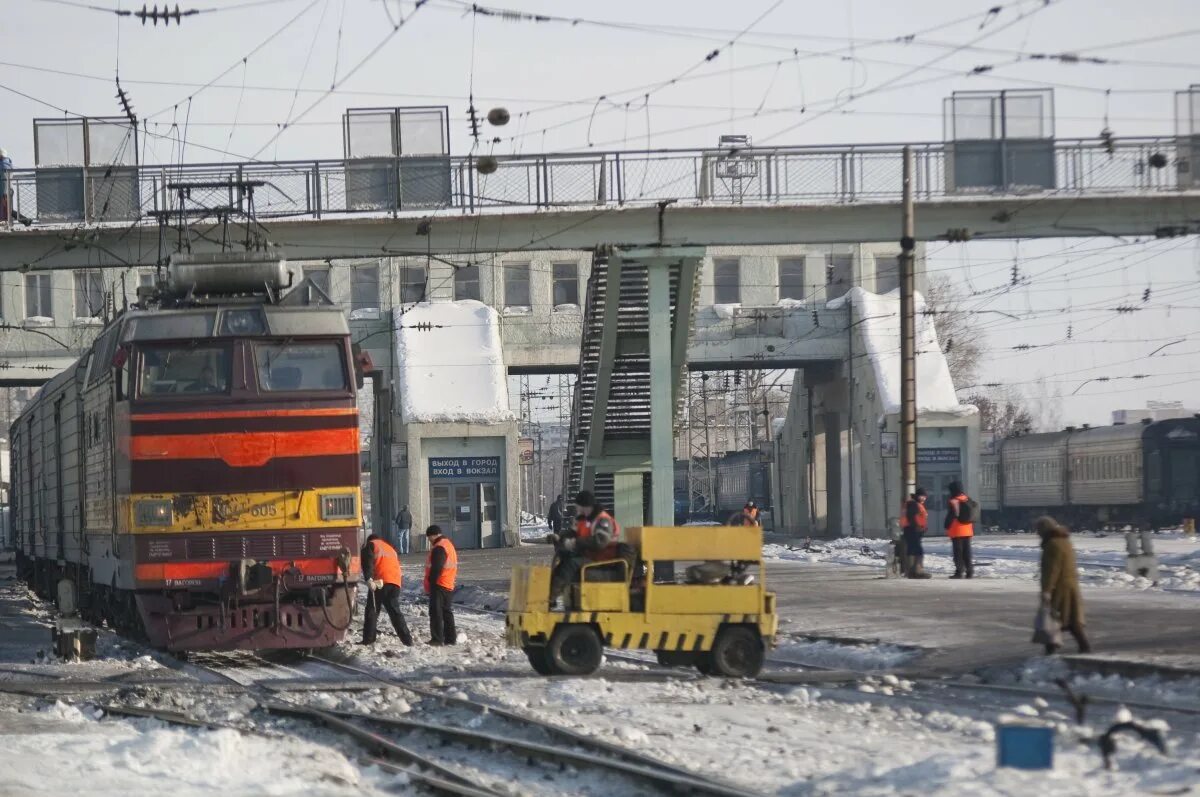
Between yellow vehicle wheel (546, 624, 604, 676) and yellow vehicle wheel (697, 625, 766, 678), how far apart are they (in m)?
1.08

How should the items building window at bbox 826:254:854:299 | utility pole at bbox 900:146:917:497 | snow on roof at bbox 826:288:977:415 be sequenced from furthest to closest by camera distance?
building window at bbox 826:254:854:299
snow on roof at bbox 826:288:977:415
utility pole at bbox 900:146:917:497

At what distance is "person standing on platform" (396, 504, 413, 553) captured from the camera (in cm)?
5059

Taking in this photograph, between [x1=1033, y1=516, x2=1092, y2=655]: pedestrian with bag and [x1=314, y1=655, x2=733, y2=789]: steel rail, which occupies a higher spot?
[x1=1033, y1=516, x2=1092, y2=655]: pedestrian with bag

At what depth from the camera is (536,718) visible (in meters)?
12.6

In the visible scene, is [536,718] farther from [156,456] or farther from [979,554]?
[979,554]

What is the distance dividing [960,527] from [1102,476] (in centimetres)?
3000

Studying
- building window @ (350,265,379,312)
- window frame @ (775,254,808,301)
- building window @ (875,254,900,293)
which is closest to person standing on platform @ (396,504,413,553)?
building window @ (350,265,379,312)

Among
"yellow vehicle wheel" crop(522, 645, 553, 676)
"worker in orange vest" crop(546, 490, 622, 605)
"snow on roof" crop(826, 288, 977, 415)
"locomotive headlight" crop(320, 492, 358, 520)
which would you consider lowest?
"yellow vehicle wheel" crop(522, 645, 553, 676)

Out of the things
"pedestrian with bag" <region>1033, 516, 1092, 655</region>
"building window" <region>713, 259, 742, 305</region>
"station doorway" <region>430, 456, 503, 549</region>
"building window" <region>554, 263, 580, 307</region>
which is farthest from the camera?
"building window" <region>713, 259, 742, 305</region>

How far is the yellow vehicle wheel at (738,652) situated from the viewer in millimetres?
15297

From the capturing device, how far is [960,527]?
29125mm

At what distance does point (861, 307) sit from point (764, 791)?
4641 centimetres

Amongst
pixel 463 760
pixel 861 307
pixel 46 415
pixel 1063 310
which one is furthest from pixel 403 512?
pixel 463 760

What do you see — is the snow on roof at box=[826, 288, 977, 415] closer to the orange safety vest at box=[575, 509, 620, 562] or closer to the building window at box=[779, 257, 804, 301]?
the building window at box=[779, 257, 804, 301]
